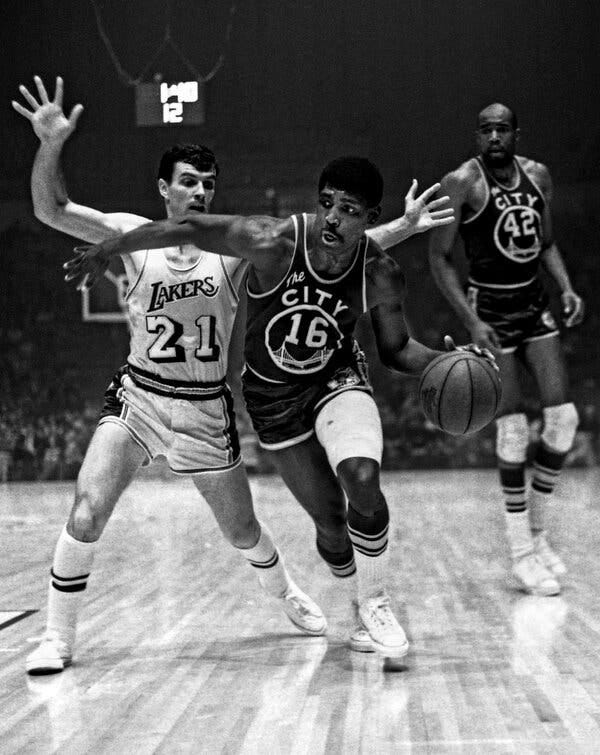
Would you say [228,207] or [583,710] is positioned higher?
[228,207]

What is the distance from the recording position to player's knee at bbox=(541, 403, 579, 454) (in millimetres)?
4824

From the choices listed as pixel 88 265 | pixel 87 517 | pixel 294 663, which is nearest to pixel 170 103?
pixel 88 265

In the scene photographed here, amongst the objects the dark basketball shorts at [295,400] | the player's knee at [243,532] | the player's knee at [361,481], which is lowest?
the player's knee at [243,532]

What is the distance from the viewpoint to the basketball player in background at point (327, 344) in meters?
3.26

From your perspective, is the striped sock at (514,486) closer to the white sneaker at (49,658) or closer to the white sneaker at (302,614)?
the white sneaker at (302,614)

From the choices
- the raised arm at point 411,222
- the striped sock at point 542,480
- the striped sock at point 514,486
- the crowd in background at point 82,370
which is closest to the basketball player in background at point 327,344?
the raised arm at point 411,222

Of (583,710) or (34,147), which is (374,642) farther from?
(34,147)

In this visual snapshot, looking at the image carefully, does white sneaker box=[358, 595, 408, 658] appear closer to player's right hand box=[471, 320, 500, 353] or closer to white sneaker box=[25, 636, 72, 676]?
white sneaker box=[25, 636, 72, 676]

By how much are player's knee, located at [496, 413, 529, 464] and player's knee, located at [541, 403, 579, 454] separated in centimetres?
10

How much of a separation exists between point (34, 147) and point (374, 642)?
10820mm

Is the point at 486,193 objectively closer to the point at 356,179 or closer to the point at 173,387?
the point at 356,179

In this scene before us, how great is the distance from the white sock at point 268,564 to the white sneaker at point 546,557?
5.39 feet

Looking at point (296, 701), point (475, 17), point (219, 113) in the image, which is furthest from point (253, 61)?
point (296, 701)

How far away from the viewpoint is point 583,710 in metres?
2.61
